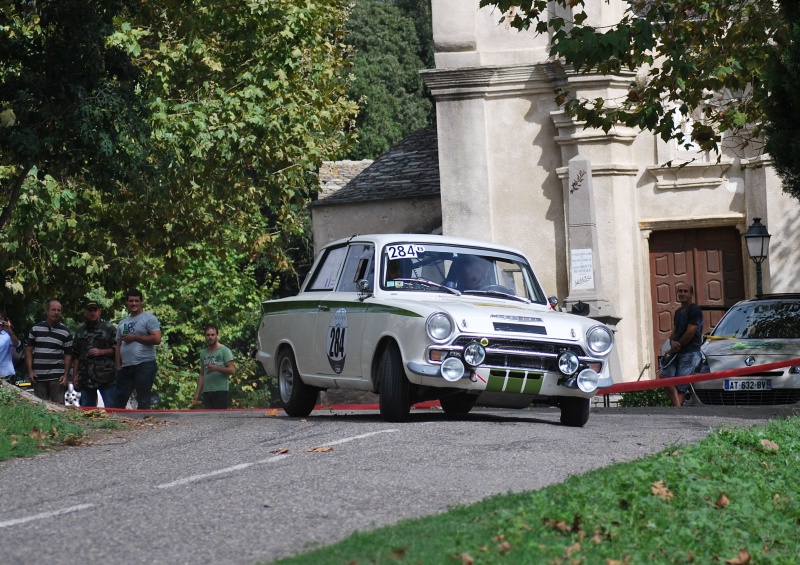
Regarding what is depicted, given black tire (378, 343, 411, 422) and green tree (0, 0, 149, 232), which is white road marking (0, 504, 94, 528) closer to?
black tire (378, 343, 411, 422)

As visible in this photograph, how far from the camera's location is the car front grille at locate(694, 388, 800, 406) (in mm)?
17234

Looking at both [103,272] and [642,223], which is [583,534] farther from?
[642,223]

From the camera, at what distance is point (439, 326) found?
39.4ft

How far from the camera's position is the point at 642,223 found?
28.0m

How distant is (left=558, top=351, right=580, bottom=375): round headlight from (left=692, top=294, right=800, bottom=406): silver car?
218 inches

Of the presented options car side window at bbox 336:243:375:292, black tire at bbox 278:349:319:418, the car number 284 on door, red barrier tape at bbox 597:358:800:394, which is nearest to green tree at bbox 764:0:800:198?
red barrier tape at bbox 597:358:800:394

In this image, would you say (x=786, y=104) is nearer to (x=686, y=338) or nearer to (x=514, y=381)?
(x=686, y=338)

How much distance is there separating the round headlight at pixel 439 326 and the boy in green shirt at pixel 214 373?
6947mm

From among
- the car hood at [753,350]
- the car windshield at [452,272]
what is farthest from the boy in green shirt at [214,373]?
the car hood at [753,350]

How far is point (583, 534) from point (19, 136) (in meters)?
9.24

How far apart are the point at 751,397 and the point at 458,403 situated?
4.60 meters

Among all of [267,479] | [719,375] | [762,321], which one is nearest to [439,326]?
[267,479]

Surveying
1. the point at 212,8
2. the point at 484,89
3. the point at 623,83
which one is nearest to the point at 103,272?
the point at 212,8

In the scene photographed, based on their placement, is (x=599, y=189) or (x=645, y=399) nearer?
(x=645, y=399)
